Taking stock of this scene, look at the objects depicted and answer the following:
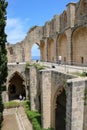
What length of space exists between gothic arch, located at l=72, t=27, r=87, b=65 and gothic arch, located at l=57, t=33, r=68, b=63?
2.44 meters

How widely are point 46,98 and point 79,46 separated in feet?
27.6

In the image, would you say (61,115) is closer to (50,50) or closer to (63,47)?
(63,47)

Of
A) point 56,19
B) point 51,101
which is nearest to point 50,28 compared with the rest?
point 56,19

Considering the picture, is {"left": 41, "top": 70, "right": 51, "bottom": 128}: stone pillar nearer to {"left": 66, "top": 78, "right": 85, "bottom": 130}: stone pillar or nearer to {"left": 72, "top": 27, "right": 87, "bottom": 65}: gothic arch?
{"left": 66, "top": 78, "right": 85, "bottom": 130}: stone pillar

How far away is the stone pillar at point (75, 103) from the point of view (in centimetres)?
1022

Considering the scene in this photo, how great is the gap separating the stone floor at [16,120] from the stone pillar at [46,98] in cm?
207

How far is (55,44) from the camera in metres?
26.0

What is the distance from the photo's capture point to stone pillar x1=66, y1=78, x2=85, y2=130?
33.5ft

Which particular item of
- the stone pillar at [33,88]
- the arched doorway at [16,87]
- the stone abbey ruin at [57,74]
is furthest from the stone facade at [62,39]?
the stone pillar at [33,88]

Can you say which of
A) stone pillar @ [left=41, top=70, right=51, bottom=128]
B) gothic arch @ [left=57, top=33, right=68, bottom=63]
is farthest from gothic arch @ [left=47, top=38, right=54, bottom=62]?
stone pillar @ [left=41, top=70, right=51, bottom=128]

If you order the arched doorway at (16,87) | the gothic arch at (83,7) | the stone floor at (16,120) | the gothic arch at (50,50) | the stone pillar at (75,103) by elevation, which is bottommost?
the stone floor at (16,120)

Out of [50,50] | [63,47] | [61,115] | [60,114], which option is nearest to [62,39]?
[63,47]

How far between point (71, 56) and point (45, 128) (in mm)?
9696

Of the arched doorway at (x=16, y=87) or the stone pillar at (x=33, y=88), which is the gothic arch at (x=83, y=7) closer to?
the stone pillar at (x=33, y=88)
